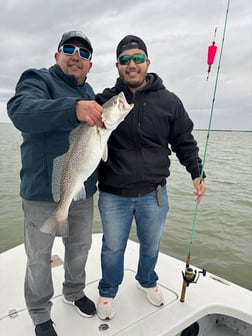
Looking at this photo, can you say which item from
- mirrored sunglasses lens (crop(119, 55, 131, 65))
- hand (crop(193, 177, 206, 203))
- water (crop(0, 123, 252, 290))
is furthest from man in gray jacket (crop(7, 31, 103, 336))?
water (crop(0, 123, 252, 290))

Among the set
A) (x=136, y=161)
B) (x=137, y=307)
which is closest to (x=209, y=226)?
(x=137, y=307)

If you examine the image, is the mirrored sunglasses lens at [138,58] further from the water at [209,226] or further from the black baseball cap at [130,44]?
the water at [209,226]

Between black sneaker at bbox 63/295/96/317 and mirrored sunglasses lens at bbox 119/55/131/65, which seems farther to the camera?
black sneaker at bbox 63/295/96/317

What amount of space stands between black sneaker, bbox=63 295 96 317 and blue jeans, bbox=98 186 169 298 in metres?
0.16

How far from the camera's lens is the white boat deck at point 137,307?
2.84m

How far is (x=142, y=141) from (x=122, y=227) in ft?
2.84

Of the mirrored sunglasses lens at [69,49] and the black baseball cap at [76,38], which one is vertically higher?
the black baseball cap at [76,38]

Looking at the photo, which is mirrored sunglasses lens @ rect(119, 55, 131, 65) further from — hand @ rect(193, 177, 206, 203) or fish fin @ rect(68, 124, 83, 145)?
hand @ rect(193, 177, 206, 203)

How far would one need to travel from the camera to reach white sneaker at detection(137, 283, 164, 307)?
10.5 feet

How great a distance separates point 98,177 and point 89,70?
103 centimetres

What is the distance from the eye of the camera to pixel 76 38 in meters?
2.74

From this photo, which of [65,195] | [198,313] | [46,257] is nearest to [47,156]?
[65,195]

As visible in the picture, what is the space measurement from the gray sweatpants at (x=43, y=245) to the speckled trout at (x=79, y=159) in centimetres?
A: 17

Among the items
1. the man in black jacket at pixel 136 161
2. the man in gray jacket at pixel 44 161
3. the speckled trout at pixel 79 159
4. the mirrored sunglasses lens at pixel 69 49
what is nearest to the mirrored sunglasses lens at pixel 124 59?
the man in black jacket at pixel 136 161
